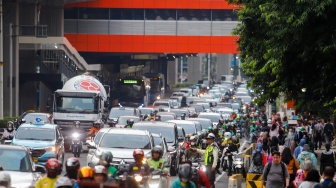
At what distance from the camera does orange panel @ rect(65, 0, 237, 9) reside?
94062 mm

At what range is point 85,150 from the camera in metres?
43.5

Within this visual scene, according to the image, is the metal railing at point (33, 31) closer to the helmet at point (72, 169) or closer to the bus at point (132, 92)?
the bus at point (132, 92)

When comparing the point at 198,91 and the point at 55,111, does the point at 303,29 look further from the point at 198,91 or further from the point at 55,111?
the point at 198,91

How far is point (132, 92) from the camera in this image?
7769 centimetres

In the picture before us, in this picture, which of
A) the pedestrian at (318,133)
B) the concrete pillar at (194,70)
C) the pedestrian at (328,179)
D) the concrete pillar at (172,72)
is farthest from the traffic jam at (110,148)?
the concrete pillar at (194,70)

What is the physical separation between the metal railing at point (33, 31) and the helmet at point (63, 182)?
5737cm

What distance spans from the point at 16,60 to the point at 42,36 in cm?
230

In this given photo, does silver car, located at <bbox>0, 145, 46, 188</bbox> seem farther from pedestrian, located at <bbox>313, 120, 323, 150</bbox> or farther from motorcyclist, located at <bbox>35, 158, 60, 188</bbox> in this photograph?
pedestrian, located at <bbox>313, 120, 323, 150</bbox>

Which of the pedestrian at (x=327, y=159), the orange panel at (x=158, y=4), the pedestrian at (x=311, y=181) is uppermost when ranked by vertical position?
the orange panel at (x=158, y=4)

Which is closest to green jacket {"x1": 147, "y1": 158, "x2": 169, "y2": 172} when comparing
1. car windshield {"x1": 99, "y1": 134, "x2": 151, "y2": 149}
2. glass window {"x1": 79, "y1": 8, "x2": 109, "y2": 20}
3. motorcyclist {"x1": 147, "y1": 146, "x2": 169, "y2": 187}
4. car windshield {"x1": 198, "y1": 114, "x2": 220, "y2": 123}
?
motorcyclist {"x1": 147, "y1": 146, "x2": 169, "y2": 187}

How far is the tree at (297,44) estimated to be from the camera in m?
23.0

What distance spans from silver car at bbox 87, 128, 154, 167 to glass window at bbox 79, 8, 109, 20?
6647 centimetres

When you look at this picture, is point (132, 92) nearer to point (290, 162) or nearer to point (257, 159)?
point (257, 159)

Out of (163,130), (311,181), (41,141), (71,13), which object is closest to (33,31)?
(71,13)
